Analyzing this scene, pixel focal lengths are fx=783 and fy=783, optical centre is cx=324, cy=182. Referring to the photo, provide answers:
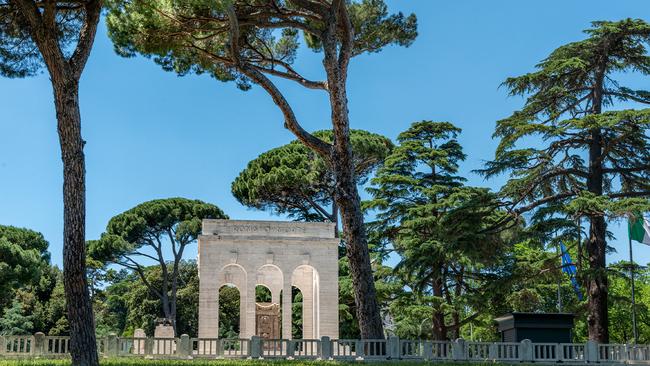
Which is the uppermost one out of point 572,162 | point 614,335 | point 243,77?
point 243,77

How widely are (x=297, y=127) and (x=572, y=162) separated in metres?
7.60

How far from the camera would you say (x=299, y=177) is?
4006cm

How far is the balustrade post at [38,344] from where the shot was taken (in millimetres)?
18688

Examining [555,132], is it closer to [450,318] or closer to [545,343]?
[545,343]

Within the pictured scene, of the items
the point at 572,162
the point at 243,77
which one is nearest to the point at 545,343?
the point at 572,162

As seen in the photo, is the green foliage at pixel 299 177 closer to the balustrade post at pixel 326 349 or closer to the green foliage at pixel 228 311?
the green foliage at pixel 228 311

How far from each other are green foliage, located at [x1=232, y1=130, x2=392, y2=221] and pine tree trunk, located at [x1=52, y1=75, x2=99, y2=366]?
2574 centimetres

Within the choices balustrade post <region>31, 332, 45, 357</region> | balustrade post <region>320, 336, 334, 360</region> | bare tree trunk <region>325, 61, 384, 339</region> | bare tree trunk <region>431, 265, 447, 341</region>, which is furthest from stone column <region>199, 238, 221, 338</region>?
bare tree trunk <region>325, 61, 384, 339</region>

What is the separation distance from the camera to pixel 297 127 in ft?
59.7

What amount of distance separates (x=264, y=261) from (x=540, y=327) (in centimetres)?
1400

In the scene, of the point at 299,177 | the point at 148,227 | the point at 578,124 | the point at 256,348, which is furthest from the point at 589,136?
the point at 148,227

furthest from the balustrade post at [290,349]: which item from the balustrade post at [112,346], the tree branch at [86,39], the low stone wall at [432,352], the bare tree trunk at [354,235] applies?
the tree branch at [86,39]

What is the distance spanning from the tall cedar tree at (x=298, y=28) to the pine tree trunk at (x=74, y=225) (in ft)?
7.92

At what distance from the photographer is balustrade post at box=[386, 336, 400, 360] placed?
1775cm
